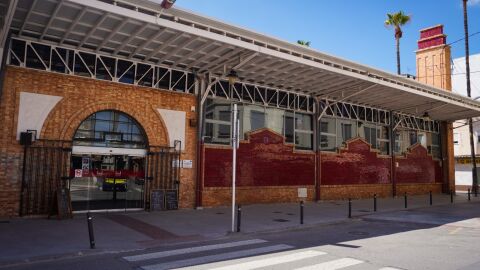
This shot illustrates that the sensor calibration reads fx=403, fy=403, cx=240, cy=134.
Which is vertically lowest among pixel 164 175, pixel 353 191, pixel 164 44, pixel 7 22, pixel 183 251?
pixel 183 251

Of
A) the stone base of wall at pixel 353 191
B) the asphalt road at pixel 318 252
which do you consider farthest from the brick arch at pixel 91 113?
the stone base of wall at pixel 353 191

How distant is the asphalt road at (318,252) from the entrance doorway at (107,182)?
6171mm

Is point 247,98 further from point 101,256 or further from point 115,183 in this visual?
point 101,256

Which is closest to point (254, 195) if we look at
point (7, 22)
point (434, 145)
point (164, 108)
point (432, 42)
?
point (164, 108)

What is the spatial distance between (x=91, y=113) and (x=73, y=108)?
2.16 feet

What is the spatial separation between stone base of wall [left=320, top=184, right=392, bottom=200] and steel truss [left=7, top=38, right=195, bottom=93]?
9995mm

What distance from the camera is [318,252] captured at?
9.33 m

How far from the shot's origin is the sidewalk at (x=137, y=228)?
932 centimetres

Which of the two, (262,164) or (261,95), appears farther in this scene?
(261,95)

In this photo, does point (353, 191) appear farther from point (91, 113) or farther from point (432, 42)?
point (432, 42)

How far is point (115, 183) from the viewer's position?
51.5 ft

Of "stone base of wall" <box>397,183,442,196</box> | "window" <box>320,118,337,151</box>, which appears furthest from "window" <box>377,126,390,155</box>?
"window" <box>320,118,337,151</box>

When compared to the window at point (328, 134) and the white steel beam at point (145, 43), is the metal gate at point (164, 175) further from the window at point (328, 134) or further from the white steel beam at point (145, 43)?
the window at point (328, 134)

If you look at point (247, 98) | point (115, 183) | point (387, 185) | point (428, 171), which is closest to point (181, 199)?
point (115, 183)
